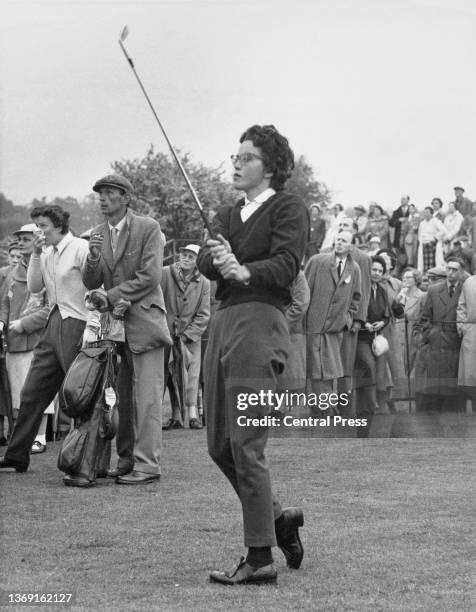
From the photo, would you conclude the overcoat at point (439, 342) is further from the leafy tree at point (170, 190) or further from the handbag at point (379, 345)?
the leafy tree at point (170, 190)

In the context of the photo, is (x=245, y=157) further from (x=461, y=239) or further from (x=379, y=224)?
(x=379, y=224)

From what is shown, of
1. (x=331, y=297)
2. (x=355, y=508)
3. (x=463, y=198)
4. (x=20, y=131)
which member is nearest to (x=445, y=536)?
(x=355, y=508)

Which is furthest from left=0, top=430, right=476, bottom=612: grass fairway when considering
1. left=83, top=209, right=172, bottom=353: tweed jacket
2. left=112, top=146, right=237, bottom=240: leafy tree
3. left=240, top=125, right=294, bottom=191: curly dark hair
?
left=112, top=146, right=237, bottom=240: leafy tree

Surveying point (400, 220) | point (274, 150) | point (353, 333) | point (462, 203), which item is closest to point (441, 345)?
point (353, 333)

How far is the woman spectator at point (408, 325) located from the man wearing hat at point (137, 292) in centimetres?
452

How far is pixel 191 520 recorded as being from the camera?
668 cm

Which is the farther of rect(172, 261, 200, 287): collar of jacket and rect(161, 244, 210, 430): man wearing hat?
rect(172, 261, 200, 287): collar of jacket

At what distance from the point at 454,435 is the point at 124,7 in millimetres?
5558

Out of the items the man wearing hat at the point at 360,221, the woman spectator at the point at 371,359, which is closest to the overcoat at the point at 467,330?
the woman spectator at the point at 371,359

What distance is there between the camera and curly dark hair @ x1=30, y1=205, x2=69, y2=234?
877 cm

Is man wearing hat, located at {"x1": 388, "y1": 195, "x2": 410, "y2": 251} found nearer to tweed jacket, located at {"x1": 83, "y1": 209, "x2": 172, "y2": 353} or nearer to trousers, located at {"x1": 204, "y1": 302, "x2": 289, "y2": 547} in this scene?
tweed jacket, located at {"x1": 83, "y1": 209, "x2": 172, "y2": 353}

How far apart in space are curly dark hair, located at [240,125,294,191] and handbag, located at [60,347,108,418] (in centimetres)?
294

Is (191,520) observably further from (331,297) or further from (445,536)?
(331,297)

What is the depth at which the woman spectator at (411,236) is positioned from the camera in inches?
736
